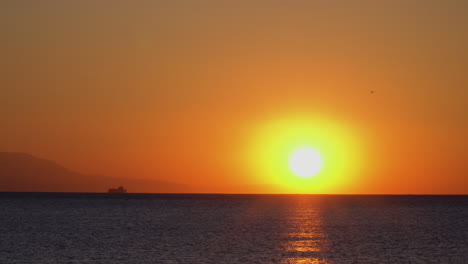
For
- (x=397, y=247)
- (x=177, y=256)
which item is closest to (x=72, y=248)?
(x=177, y=256)

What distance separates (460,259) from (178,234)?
40.5 m

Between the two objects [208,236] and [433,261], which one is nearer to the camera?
[433,261]

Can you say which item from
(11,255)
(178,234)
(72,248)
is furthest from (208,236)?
(11,255)

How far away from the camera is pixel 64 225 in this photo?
395 ft

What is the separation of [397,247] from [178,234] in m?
30.4

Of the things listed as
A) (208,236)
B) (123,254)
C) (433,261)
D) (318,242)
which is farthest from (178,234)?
(433,261)

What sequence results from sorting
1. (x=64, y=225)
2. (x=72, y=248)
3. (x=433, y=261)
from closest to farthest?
(x=433, y=261)
(x=72, y=248)
(x=64, y=225)

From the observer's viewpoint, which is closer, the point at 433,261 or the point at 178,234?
the point at 433,261

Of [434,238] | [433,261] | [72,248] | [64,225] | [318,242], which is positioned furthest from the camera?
[64,225]

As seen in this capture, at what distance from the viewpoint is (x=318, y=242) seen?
8631cm

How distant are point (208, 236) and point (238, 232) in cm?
747

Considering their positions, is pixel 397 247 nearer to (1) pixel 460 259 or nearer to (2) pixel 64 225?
(1) pixel 460 259

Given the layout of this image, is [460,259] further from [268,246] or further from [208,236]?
[208,236]

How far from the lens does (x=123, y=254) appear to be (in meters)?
73.2
